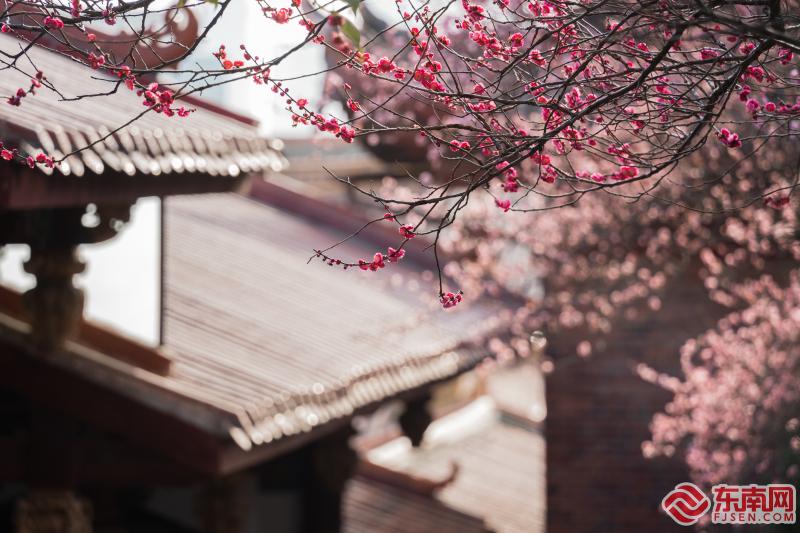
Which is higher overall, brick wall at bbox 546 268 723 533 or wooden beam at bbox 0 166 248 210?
brick wall at bbox 546 268 723 533

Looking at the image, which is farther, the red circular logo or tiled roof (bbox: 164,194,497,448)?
tiled roof (bbox: 164,194,497,448)

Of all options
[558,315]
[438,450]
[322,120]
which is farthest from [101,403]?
[438,450]

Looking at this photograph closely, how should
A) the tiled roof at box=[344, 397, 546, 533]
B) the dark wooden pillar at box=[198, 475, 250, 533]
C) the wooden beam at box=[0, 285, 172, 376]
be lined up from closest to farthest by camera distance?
the wooden beam at box=[0, 285, 172, 376] < the dark wooden pillar at box=[198, 475, 250, 533] < the tiled roof at box=[344, 397, 546, 533]

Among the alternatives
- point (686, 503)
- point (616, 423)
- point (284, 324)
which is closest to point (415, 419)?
point (616, 423)

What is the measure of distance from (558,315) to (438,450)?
12.0 ft

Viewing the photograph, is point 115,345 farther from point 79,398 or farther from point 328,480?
point 328,480

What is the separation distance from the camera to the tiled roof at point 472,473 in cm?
874

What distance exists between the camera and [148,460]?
4.95 metres

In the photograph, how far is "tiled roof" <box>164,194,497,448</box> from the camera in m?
5.25

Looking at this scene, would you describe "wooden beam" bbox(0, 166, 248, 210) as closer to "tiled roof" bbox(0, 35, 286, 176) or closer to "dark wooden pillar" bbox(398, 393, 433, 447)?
"tiled roof" bbox(0, 35, 286, 176)

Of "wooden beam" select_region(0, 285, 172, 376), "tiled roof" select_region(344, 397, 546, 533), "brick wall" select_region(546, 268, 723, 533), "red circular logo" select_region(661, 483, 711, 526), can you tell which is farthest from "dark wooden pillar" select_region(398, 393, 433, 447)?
"wooden beam" select_region(0, 285, 172, 376)

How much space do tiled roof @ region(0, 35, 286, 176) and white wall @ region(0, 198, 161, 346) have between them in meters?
0.50

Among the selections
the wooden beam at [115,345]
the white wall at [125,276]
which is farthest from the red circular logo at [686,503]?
A: the white wall at [125,276]

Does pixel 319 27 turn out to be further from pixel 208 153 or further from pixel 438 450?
pixel 438 450
